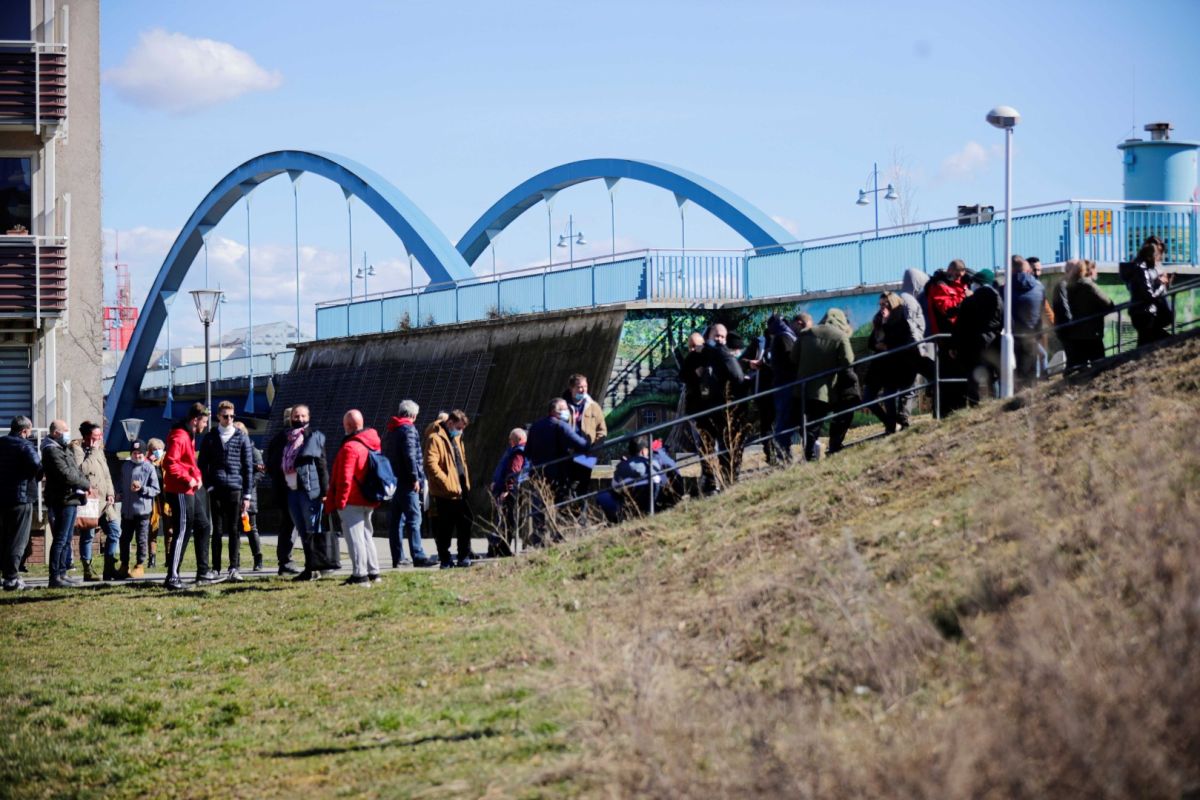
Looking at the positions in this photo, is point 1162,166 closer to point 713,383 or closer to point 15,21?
point 713,383

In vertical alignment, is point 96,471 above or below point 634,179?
below

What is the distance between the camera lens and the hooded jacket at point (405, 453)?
15.0 m

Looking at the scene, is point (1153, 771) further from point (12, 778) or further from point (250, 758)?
point (12, 778)

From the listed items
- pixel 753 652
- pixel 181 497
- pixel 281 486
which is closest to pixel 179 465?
pixel 181 497

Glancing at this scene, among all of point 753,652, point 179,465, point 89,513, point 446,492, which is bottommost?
point 753,652

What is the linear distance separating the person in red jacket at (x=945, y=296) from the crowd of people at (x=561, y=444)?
2 cm


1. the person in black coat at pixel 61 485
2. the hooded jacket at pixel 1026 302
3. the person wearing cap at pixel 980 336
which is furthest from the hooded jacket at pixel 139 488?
the hooded jacket at pixel 1026 302

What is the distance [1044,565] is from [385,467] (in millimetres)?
8573

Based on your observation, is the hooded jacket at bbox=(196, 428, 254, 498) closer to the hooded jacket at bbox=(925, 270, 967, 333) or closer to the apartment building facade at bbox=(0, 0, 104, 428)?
the hooded jacket at bbox=(925, 270, 967, 333)

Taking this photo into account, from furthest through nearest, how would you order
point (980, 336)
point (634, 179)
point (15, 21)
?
point (634, 179), point (15, 21), point (980, 336)

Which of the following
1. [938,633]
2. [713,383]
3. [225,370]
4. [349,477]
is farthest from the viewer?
[225,370]

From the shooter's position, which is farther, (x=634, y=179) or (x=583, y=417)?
(x=634, y=179)

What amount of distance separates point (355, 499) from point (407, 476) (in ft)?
5.51

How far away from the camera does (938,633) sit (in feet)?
20.8
